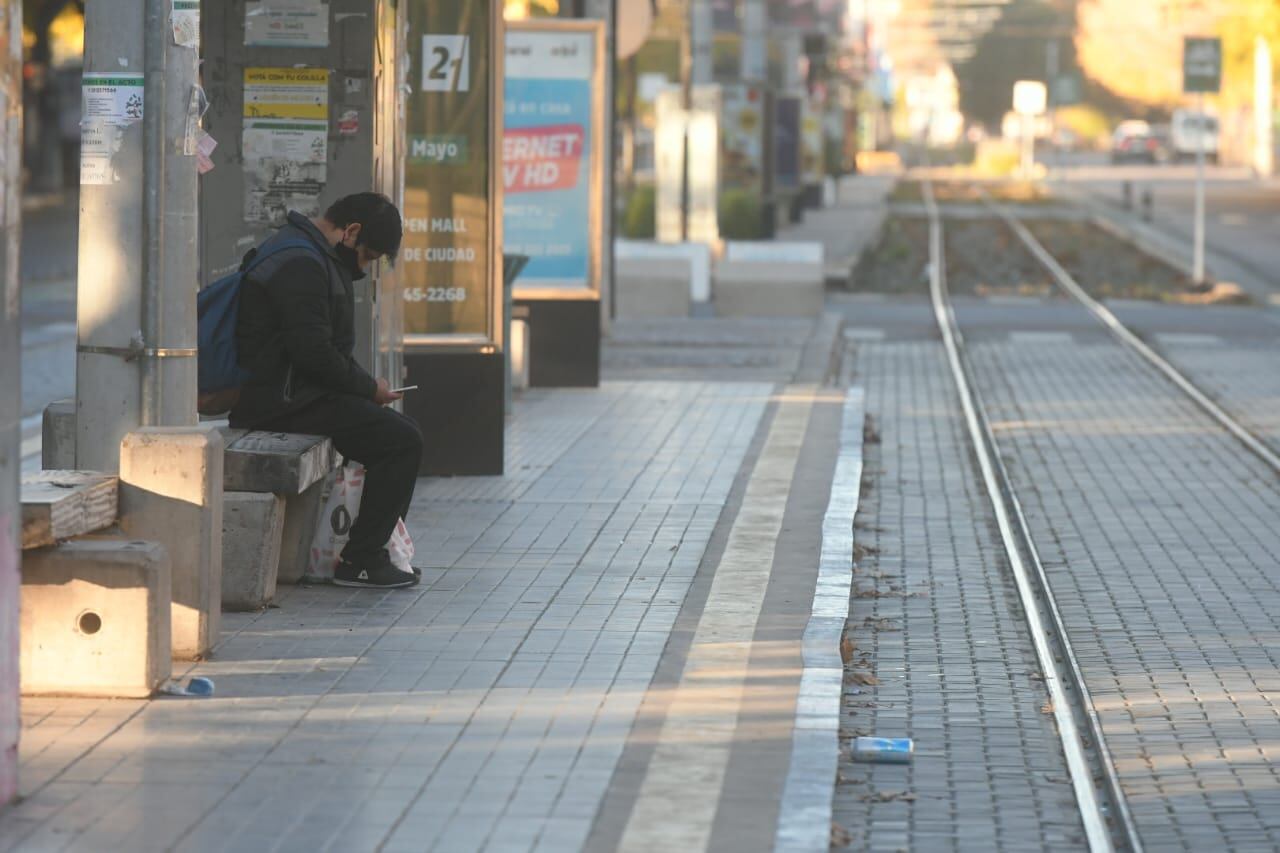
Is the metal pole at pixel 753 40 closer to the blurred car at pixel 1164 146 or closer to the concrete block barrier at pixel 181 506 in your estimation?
the concrete block barrier at pixel 181 506

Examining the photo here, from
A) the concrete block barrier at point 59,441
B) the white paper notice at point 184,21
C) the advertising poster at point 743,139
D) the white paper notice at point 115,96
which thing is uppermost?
the advertising poster at point 743,139

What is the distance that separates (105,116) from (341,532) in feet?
7.42

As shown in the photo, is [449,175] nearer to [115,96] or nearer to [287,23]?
[287,23]

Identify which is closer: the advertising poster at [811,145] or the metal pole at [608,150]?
the metal pole at [608,150]

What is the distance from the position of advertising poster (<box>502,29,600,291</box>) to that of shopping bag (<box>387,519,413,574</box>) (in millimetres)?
8207

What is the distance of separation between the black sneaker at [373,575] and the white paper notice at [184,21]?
229 centimetres

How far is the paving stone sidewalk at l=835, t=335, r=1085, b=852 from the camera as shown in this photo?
6105mm

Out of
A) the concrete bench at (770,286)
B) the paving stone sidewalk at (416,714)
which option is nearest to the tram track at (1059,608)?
the paving stone sidewalk at (416,714)

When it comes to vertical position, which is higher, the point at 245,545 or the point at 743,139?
the point at 743,139

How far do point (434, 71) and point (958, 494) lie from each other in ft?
11.9

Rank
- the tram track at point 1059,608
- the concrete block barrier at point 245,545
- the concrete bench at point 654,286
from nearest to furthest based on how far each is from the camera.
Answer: the tram track at point 1059,608 < the concrete block barrier at point 245,545 < the concrete bench at point 654,286

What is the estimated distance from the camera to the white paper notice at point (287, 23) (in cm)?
1027

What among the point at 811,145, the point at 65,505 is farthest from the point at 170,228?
the point at 811,145

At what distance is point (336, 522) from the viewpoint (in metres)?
9.17
